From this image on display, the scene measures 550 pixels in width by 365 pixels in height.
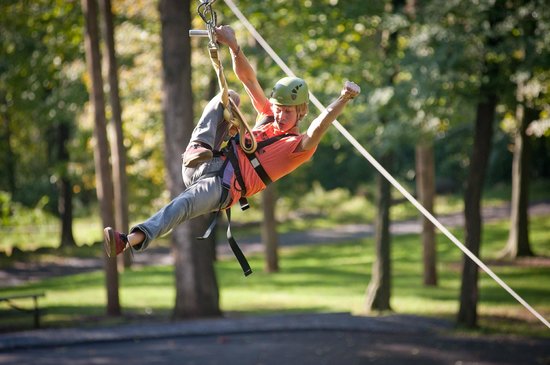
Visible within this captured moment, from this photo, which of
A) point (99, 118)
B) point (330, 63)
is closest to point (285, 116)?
point (99, 118)

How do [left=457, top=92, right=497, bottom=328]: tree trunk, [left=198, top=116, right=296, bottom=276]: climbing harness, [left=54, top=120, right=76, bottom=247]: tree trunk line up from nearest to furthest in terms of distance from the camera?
[left=198, top=116, right=296, bottom=276]: climbing harness, [left=457, top=92, right=497, bottom=328]: tree trunk, [left=54, top=120, right=76, bottom=247]: tree trunk

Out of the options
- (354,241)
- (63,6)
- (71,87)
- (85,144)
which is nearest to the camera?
(63,6)

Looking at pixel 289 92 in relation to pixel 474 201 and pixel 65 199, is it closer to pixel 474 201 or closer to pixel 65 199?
pixel 474 201

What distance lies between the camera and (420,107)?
44.0 ft

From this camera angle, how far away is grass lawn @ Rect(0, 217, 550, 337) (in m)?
16.4

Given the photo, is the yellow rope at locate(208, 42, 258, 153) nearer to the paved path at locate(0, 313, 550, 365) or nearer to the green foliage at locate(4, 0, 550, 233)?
the paved path at locate(0, 313, 550, 365)

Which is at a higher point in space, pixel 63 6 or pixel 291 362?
pixel 63 6

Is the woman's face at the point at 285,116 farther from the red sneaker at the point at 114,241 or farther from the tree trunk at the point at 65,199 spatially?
the tree trunk at the point at 65,199

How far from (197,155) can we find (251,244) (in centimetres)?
2549

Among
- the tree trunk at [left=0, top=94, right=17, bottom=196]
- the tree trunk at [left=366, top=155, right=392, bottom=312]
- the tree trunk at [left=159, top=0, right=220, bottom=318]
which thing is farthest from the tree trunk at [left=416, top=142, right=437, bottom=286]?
the tree trunk at [left=0, top=94, right=17, bottom=196]

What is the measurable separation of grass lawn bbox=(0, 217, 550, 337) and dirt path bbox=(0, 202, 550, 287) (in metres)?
1.64

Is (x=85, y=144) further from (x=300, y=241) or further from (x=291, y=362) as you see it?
(x=291, y=362)

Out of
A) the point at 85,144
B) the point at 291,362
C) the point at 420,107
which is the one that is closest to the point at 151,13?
the point at 85,144

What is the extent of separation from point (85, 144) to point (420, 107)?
14474 millimetres
